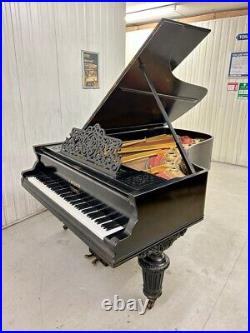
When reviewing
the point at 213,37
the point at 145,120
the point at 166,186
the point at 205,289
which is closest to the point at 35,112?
the point at 145,120

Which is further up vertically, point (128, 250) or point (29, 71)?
point (29, 71)

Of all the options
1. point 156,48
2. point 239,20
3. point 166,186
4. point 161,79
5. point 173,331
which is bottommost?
point 173,331

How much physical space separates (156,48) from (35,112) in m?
1.77

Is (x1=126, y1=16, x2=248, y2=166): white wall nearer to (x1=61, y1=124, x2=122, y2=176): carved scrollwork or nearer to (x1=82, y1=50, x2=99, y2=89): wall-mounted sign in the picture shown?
(x1=82, y1=50, x2=99, y2=89): wall-mounted sign

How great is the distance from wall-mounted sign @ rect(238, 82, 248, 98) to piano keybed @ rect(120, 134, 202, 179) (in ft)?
9.42

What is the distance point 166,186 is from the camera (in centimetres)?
136

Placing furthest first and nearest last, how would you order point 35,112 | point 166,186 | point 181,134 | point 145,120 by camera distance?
point 181,134
point 35,112
point 145,120
point 166,186

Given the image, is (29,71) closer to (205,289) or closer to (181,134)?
(181,134)

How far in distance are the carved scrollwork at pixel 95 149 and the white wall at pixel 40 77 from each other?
1110 mm

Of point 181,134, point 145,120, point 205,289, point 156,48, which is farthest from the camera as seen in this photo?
point 181,134

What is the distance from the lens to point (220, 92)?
4766 mm

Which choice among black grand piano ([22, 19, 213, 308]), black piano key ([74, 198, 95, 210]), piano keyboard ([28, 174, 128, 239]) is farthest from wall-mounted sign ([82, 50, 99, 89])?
black piano key ([74, 198, 95, 210])

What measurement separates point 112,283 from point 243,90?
4151 millimetres

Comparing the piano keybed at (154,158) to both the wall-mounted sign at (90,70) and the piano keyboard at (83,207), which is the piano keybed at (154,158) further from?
the wall-mounted sign at (90,70)
